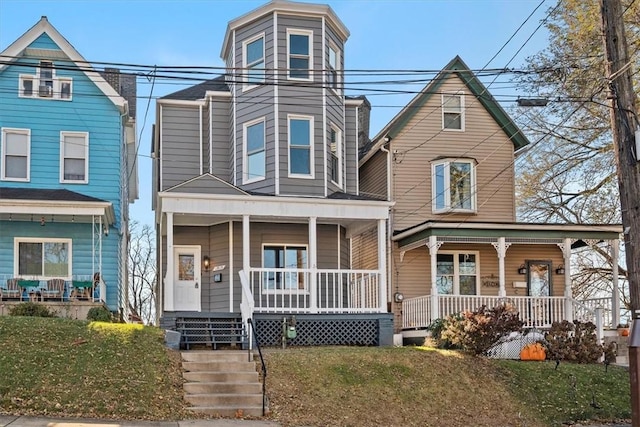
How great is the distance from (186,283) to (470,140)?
1002cm

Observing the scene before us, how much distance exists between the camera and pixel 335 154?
818 inches

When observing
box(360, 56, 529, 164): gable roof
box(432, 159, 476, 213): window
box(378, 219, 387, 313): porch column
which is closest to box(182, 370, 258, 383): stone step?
box(378, 219, 387, 313): porch column

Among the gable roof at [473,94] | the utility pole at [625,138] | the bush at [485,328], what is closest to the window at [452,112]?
the gable roof at [473,94]

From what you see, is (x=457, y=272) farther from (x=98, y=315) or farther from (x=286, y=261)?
(x=98, y=315)

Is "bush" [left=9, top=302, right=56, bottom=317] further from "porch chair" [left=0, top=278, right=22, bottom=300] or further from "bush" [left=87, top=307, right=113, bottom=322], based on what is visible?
"porch chair" [left=0, top=278, right=22, bottom=300]

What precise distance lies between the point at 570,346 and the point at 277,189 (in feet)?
28.1

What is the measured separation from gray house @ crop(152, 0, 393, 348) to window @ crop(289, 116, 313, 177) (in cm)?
3

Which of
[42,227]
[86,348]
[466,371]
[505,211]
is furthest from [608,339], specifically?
[42,227]

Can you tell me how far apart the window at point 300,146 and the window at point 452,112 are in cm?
494

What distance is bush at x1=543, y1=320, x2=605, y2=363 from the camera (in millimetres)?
15953

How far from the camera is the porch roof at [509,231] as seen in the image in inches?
754

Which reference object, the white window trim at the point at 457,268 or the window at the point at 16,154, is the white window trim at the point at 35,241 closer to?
the window at the point at 16,154

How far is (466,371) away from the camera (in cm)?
1398

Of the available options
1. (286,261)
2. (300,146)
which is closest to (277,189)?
(300,146)
